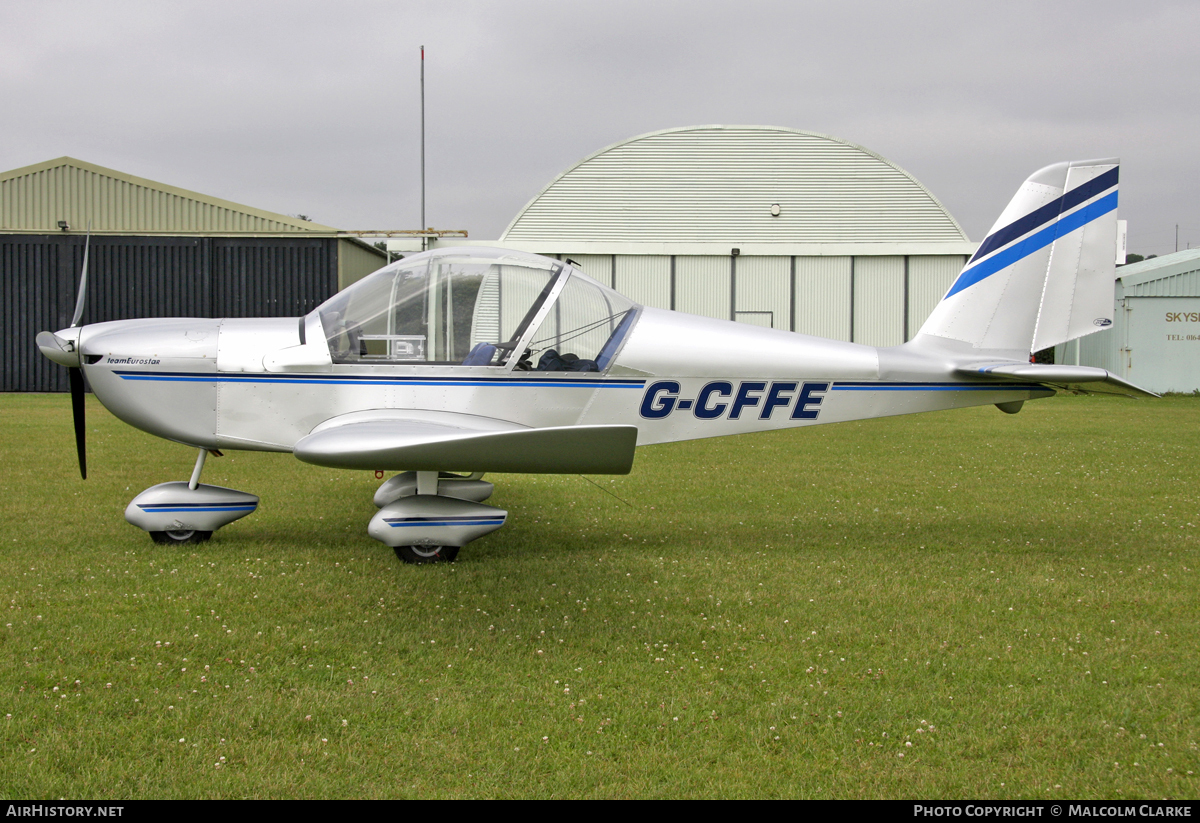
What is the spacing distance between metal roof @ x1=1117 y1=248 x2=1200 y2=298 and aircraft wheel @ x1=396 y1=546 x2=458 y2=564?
25.1m

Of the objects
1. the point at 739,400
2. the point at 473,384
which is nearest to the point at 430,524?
the point at 473,384

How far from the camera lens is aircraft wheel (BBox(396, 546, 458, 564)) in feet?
19.6

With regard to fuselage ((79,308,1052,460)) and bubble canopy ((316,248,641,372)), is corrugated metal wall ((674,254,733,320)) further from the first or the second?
bubble canopy ((316,248,641,372))

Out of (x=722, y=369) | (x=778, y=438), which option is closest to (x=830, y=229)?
(x=778, y=438)

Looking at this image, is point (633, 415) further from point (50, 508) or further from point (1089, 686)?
point (50, 508)

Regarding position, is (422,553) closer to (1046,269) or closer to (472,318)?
(472,318)

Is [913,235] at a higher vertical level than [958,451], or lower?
higher

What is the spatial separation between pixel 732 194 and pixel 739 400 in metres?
20.9

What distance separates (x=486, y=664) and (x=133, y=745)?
1511 mm

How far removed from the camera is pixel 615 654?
432 centimetres

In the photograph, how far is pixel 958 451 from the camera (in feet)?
42.4

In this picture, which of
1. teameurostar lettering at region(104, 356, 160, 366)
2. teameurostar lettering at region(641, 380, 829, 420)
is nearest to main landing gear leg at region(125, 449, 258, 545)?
teameurostar lettering at region(104, 356, 160, 366)

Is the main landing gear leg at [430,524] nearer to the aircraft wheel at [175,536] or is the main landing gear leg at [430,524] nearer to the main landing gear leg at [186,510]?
the main landing gear leg at [186,510]

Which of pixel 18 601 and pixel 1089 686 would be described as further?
pixel 18 601
